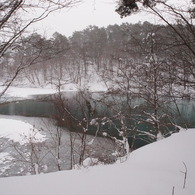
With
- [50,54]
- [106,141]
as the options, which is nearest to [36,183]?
[50,54]

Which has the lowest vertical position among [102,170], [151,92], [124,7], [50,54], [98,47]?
[102,170]

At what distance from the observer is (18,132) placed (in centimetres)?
1542

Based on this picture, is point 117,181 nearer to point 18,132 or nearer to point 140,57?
point 140,57

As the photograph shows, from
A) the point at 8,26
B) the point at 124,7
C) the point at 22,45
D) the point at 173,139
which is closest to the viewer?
the point at 8,26

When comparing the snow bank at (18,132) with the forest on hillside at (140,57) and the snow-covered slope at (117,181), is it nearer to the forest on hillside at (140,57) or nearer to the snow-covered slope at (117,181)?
the forest on hillside at (140,57)

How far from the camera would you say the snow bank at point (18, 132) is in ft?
46.3

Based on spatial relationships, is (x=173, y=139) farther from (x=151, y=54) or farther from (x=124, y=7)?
(x=151, y=54)

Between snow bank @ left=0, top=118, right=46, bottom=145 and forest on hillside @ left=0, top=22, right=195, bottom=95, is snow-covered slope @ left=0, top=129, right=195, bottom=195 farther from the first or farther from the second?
snow bank @ left=0, top=118, right=46, bottom=145

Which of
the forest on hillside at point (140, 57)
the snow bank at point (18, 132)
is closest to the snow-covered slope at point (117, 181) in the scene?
the forest on hillside at point (140, 57)

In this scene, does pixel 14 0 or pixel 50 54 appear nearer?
pixel 14 0

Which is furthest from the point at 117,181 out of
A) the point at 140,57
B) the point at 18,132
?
the point at 18,132

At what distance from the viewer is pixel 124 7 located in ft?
15.9

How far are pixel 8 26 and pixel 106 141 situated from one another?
10.8m

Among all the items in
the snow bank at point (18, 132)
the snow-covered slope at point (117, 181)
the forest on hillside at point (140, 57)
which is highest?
the forest on hillside at point (140, 57)
